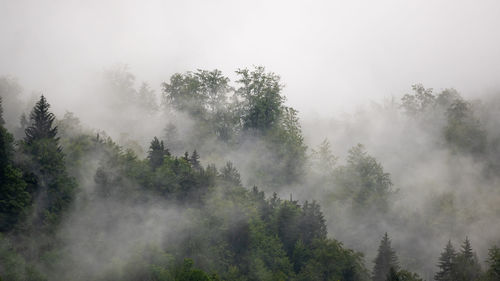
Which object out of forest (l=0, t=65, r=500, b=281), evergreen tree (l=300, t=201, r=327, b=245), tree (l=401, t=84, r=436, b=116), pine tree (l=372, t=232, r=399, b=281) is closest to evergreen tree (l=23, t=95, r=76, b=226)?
forest (l=0, t=65, r=500, b=281)

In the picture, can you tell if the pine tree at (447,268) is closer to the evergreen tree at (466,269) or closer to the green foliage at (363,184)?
the evergreen tree at (466,269)

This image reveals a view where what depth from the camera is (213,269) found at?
7306cm

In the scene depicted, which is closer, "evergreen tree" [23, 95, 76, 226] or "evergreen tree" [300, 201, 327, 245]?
"evergreen tree" [23, 95, 76, 226]

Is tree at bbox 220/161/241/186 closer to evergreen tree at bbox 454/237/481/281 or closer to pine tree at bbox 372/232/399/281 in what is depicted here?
pine tree at bbox 372/232/399/281

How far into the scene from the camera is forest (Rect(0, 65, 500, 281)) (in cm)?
6950

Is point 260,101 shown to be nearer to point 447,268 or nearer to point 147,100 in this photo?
point 147,100

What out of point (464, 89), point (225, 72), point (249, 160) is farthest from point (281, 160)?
point (225, 72)

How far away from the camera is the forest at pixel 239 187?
69.5 m

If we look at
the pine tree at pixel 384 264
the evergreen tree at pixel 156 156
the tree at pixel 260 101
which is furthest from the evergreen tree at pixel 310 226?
the tree at pixel 260 101

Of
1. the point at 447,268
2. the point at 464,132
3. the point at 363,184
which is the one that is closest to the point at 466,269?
the point at 447,268

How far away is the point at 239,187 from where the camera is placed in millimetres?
85438

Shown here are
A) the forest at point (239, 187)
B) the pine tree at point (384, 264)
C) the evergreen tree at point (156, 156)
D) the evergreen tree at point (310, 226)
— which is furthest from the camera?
Result: the evergreen tree at point (310, 226)

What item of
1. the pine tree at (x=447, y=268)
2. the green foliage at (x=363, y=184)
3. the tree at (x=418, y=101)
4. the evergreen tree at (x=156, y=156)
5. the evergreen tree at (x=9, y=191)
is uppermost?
the tree at (x=418, y=101)

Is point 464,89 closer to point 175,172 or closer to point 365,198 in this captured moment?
point 365,198
